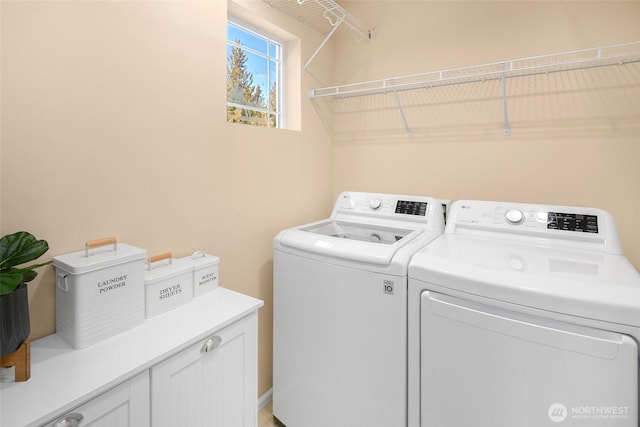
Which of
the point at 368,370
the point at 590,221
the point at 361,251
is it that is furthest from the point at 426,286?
the point at 590,221

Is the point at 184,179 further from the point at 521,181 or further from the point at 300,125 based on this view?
the point at 521,181

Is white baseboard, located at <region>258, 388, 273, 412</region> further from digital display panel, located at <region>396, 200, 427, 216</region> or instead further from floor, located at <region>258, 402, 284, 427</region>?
digital display panel, located at <region>396, 200, 427, 216</region>

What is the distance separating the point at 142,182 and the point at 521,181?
1.90m

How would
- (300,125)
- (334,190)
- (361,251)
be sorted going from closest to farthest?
(361,251)
(300,125)
(334,190)

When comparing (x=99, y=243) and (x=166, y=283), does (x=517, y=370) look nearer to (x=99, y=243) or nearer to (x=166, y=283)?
(x=166, y=283)

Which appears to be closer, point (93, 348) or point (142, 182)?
point (93, 348)

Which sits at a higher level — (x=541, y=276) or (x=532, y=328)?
(x=541, y=276)

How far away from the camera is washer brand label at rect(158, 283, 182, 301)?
1220 millimetres

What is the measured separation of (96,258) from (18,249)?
0.66 ft

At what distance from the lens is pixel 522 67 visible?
1764 millimetres

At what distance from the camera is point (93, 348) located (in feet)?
3.25

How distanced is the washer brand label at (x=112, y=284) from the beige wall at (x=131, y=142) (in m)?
0.21

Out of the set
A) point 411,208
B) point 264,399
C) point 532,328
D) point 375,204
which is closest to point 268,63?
point 375,204

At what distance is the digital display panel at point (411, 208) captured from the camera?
1874 mm
